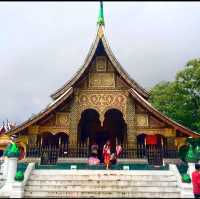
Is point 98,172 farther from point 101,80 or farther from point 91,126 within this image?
point 91,126

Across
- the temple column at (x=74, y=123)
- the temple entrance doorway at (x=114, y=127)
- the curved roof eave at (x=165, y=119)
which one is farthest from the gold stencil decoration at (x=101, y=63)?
the temple entrance doorway at (x=114, y=127)

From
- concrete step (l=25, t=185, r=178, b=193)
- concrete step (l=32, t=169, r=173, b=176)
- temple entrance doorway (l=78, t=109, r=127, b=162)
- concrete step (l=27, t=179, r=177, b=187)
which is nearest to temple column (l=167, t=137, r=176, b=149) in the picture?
concrete step (l=32, t=169, r=173, b=176)

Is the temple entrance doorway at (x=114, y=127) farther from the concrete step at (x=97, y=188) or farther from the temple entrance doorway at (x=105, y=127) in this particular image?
the concrete step at (x=97, y=188)

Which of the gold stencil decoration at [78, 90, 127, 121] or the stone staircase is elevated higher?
the gold stencil decoration at [78, 90, 127, 121]

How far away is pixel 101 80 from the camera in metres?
15.4

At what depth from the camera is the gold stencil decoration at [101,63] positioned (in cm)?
1569

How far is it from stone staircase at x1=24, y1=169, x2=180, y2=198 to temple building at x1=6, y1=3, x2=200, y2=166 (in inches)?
97.9

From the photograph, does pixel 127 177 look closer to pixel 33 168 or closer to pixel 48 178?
pixel 48 178

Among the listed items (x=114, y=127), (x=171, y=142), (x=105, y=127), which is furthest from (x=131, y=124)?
(x=105, y=127)

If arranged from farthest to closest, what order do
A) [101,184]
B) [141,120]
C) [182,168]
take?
[141,120], [182,168], [101,184]

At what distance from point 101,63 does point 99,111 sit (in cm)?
293

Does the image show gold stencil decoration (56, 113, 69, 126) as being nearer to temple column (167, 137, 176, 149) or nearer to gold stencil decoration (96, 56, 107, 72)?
gold stencil decoration (96, 56, 107, 72)

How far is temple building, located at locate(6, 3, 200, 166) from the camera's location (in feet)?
45.5

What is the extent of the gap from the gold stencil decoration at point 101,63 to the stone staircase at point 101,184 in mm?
6370
